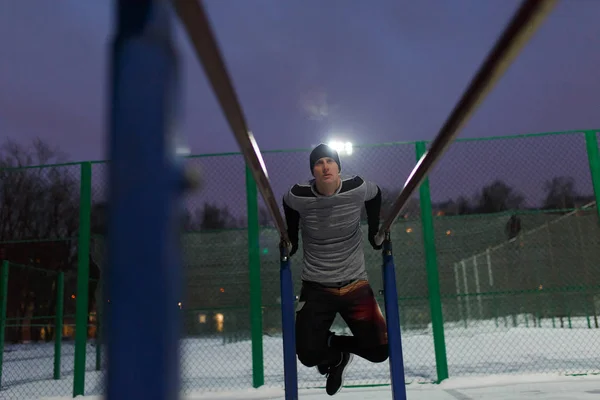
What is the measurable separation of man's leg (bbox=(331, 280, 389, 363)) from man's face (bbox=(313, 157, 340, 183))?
1.94ft

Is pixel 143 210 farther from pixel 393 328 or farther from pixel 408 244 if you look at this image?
pixel 408 244

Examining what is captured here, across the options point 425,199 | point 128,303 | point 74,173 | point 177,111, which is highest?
point 74,173

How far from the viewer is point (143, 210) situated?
0.72m

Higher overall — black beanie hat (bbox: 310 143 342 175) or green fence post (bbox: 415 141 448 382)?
black beanie hat (bbox: 310 143 342 175)

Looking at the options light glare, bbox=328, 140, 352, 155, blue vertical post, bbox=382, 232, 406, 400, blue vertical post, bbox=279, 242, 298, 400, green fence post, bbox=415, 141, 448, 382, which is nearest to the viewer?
blue vertical post, bbox=382, 232, 406, 400

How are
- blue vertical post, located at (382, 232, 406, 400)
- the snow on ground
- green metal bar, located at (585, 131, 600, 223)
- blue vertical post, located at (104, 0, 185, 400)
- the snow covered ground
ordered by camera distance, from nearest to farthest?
blue vertical post, located at (104, 0, 185, 400) < blue vertical post, located at (382, 232, 406, 400) < the snow on ground < the snow covered ground < green metal bar, located at (585, 131, 600, 223)

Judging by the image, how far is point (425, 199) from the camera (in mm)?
5770

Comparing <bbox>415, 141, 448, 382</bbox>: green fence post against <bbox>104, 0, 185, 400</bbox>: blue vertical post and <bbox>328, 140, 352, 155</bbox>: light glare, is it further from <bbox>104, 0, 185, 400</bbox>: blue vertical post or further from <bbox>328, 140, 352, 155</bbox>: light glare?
<bbox>104, 0, 185, 400</bbox>: blue vertical post

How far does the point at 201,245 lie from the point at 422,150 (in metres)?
2.79

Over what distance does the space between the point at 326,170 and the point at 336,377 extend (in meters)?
1.14

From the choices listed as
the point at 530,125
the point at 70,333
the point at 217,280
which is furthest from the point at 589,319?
the point at 530,125

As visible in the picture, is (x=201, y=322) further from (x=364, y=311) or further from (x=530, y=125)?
(x=530, y=125)

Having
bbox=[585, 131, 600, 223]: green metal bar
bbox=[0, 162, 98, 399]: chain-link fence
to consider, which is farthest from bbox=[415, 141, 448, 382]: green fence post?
bbox=[0, 162, 98, 399]: chain-link fence

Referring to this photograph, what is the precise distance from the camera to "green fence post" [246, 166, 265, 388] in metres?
5.26
